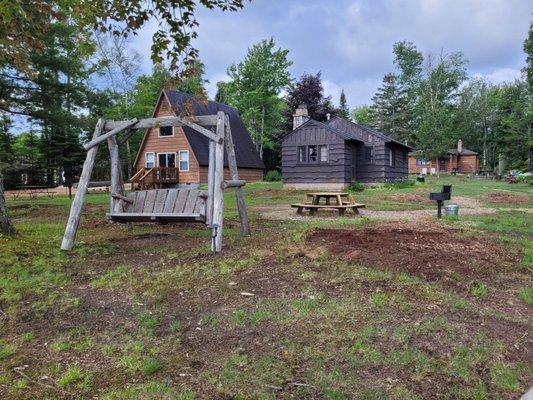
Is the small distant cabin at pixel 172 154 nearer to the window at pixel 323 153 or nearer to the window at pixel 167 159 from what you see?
the window at pixel 167 159

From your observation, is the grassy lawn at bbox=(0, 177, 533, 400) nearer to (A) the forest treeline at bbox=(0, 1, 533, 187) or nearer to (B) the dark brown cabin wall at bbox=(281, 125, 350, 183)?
(A) the forest treeline at bbox=(0, 1, 533, 187)

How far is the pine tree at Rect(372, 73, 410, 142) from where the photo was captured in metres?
62.0

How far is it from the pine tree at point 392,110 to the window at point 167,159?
Result: 3859cm

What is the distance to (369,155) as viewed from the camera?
28.6m

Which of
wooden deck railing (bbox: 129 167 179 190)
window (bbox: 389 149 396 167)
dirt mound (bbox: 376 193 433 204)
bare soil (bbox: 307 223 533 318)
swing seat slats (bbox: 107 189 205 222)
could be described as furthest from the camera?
wooden deck railing (bbox: 129 167 179 190)

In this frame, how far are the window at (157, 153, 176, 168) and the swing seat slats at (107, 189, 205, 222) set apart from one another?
82.0ft

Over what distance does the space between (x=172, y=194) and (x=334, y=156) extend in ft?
63.0

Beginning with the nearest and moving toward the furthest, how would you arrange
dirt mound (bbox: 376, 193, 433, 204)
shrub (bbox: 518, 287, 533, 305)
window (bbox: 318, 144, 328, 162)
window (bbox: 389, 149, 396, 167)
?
shrub (bbox: 518, 287, 533, 305), dirt mound (bbox: 376, 193, 433, 204), window (bbox: 318, 144, 328, 162), window (bbox: 389, 149, 396, 167)

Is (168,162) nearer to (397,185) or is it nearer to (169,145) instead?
(169,145)

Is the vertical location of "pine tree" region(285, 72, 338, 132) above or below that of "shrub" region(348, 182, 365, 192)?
above

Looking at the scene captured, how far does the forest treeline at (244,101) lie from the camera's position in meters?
18.7

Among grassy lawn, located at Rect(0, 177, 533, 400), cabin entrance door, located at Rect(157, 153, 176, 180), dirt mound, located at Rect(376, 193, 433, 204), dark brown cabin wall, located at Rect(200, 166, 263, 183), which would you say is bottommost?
grassy lawn, located at Rect(0, 177, 533, 400)

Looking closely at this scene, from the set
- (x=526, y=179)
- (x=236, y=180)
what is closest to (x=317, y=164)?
(x=236, y=180)

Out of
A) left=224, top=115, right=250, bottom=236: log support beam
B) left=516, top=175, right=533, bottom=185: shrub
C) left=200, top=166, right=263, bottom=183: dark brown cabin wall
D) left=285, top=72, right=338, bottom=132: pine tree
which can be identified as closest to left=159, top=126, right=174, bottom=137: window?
left=200, top=166, right=263, bottom=183: dark brown cabin wall
